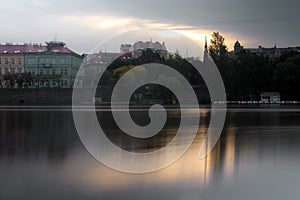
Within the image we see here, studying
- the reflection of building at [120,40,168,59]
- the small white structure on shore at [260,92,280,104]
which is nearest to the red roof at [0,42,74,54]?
the reflection of building at [120,40,168,59]

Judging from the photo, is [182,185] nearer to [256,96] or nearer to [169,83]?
[169,83]

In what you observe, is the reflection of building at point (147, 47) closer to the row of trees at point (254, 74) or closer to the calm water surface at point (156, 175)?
the row of trees at point (254, 74)

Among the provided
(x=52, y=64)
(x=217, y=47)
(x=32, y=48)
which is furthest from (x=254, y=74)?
(x=32, y=48)

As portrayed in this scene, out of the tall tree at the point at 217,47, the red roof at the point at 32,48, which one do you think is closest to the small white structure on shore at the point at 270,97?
the tall tree at the point at 217,47

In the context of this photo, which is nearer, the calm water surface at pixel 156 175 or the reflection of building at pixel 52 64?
the calm water surface at pixel 156 175

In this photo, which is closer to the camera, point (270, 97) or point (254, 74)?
point (270, 97)

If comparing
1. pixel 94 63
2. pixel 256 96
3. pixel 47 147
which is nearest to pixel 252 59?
pixel 256 96

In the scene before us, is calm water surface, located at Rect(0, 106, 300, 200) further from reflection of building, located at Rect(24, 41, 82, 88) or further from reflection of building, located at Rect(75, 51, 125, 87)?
reflection of building, located at Rect(24, 41, 82, 88)

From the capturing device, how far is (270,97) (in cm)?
6353

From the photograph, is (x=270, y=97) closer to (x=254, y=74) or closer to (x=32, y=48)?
(x=254, y=74)

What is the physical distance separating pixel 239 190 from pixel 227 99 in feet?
189

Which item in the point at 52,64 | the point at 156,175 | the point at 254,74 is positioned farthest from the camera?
the point at 52,64

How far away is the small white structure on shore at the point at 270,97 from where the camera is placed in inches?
2469

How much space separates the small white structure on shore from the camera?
206 feet
